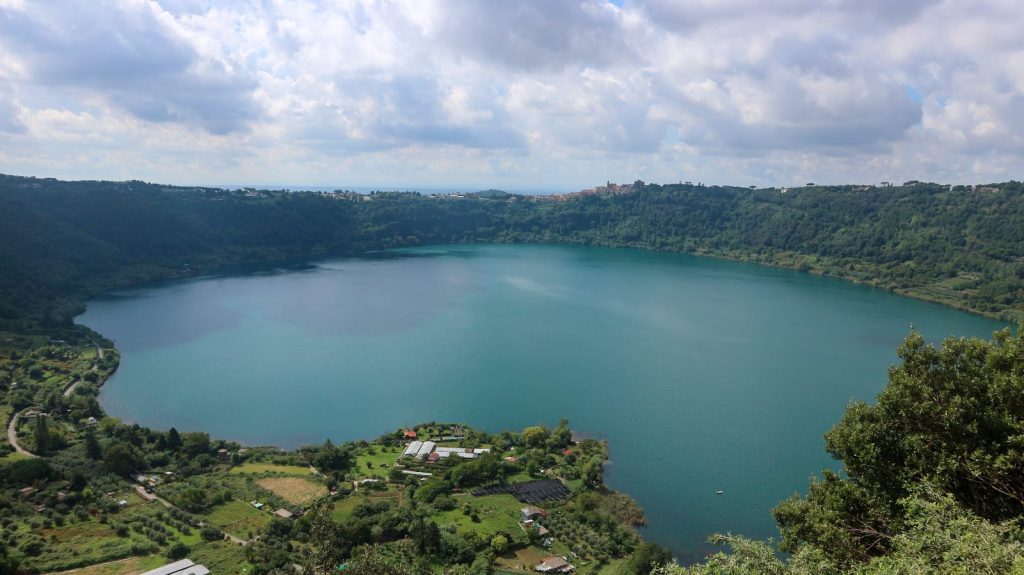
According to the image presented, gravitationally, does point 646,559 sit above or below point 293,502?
above

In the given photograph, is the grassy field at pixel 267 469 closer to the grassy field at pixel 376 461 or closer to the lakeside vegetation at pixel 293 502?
the lakeside vegetation at pixel 293 502

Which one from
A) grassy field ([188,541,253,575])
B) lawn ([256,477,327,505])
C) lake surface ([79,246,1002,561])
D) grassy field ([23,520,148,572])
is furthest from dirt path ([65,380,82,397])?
grassy field ([188,541,253,575])

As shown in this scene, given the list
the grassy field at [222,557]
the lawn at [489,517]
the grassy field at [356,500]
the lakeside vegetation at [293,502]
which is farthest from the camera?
the grassy field at [356,500]

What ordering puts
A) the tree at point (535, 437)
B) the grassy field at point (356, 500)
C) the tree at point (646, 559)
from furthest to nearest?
the tree at point (535, 437), the grassy field at point (356, 500), the tree at point (646, 559)

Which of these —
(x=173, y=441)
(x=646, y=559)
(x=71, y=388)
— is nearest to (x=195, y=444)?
(x=173, y=441)

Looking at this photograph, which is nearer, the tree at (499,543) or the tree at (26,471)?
the tree at (499,543)

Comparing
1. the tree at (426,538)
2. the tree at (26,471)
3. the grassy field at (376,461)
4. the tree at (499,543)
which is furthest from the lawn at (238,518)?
the tree at (499,543)

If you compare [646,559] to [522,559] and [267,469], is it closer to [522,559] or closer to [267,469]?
[522,559]

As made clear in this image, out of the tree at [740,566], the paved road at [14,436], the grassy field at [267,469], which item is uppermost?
the tree at [740,566]
